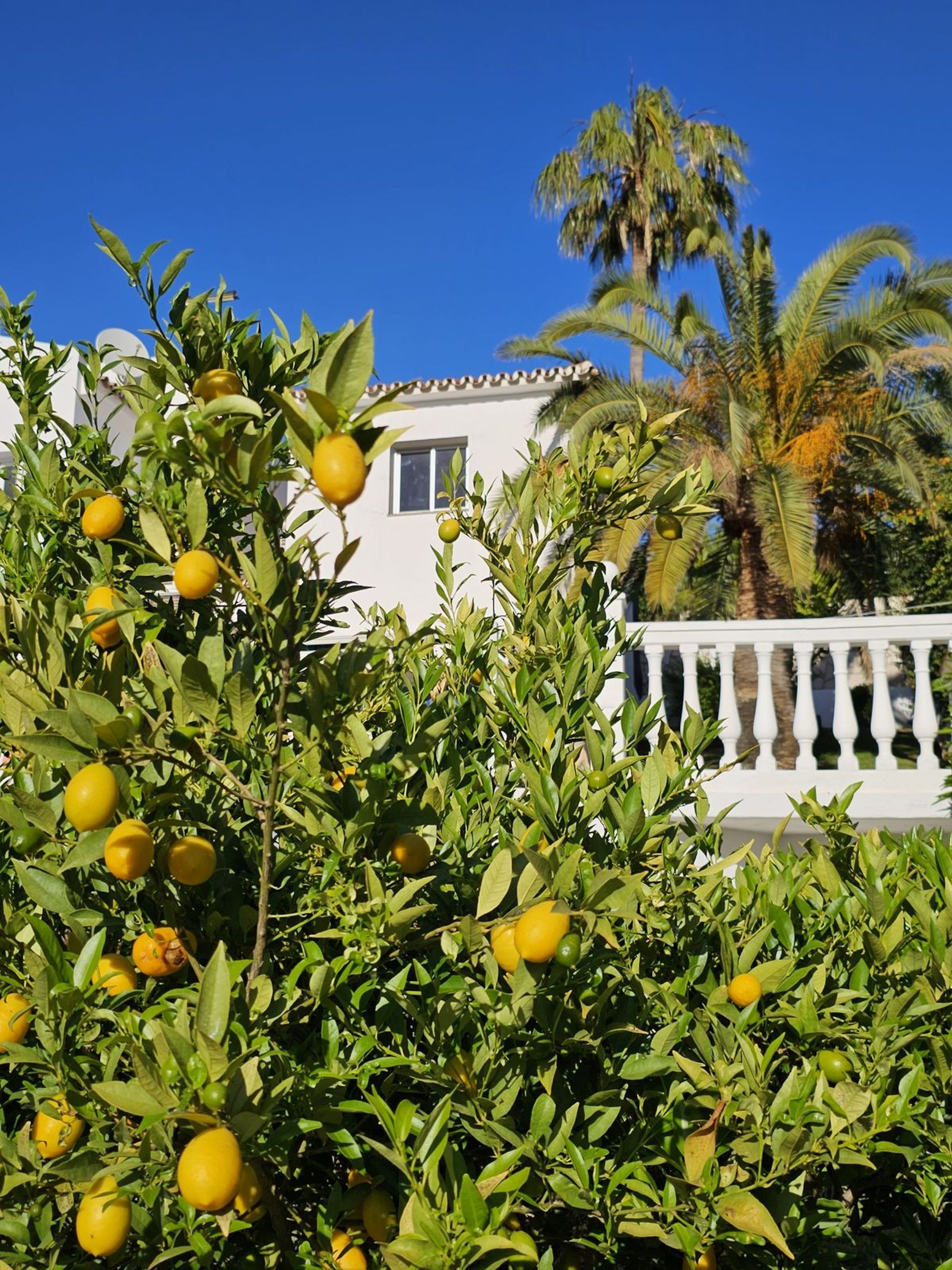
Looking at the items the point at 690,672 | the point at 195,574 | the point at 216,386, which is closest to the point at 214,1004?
the point at 195,574

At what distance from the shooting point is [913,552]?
14102 millimetres

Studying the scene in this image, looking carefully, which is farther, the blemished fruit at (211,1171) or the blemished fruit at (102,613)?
the blemished fruit at (102,613)

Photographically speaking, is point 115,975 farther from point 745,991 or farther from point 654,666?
point 654,666

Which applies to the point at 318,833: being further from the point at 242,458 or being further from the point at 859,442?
the point at 859,442

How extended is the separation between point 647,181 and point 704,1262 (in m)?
21.4

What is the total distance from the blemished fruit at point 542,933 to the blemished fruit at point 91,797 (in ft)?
1.29

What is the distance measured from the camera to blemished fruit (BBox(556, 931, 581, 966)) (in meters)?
0.87

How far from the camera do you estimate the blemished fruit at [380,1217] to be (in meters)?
1.05

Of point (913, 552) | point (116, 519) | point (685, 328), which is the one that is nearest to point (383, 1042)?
point (116, 519)

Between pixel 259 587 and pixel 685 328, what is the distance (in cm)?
1079

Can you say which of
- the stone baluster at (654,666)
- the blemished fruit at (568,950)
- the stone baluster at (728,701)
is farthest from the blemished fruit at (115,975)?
the stone baluster at (728,701)

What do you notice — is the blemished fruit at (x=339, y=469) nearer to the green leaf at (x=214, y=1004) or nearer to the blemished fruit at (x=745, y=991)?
the green leaf at (x=214, y=1004)

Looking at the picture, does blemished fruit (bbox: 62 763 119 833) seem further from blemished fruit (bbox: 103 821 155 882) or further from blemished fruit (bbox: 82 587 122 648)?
blemished fruit (bbox: 82 587 122 648)

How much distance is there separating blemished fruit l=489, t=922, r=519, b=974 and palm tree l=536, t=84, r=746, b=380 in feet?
67.0
